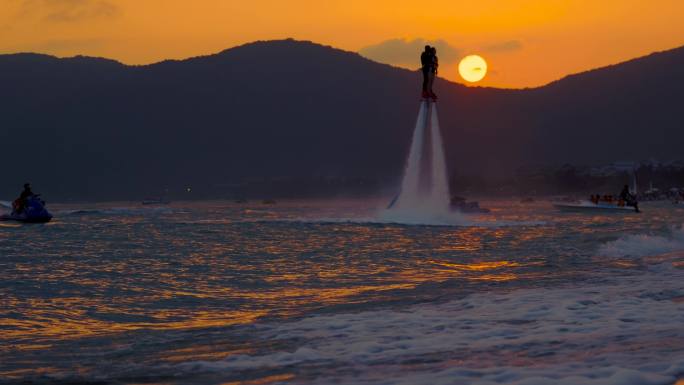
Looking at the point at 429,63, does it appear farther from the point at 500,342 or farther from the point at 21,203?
the point at 500,342

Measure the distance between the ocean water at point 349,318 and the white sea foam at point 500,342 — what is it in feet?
0.12

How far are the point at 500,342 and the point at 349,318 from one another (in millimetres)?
3745

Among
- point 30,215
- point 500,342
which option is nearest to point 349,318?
point 500,342

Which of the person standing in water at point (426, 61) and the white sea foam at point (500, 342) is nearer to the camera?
the white sea foam at point (500, 342)

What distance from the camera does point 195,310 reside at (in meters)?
18.5

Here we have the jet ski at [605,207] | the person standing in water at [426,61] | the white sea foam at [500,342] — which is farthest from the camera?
the jet ski at [605,207]

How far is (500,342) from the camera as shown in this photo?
13.2 m

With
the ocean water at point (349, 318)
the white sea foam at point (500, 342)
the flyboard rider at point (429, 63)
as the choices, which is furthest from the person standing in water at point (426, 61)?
the white sea foam at point (500, 342)

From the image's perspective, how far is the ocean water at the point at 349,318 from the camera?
11609 millimetres

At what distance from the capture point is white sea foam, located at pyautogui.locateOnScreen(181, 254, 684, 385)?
1096cm

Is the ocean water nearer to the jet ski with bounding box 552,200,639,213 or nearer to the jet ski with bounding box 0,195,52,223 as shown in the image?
the jet ski with bounding box 0,195,52,223

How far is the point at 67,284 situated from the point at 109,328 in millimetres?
8288

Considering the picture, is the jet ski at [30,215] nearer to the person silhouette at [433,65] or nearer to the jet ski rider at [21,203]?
the jet ski rider at [21,203]

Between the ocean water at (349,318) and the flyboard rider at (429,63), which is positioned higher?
the flyboard rider at (429,63)
